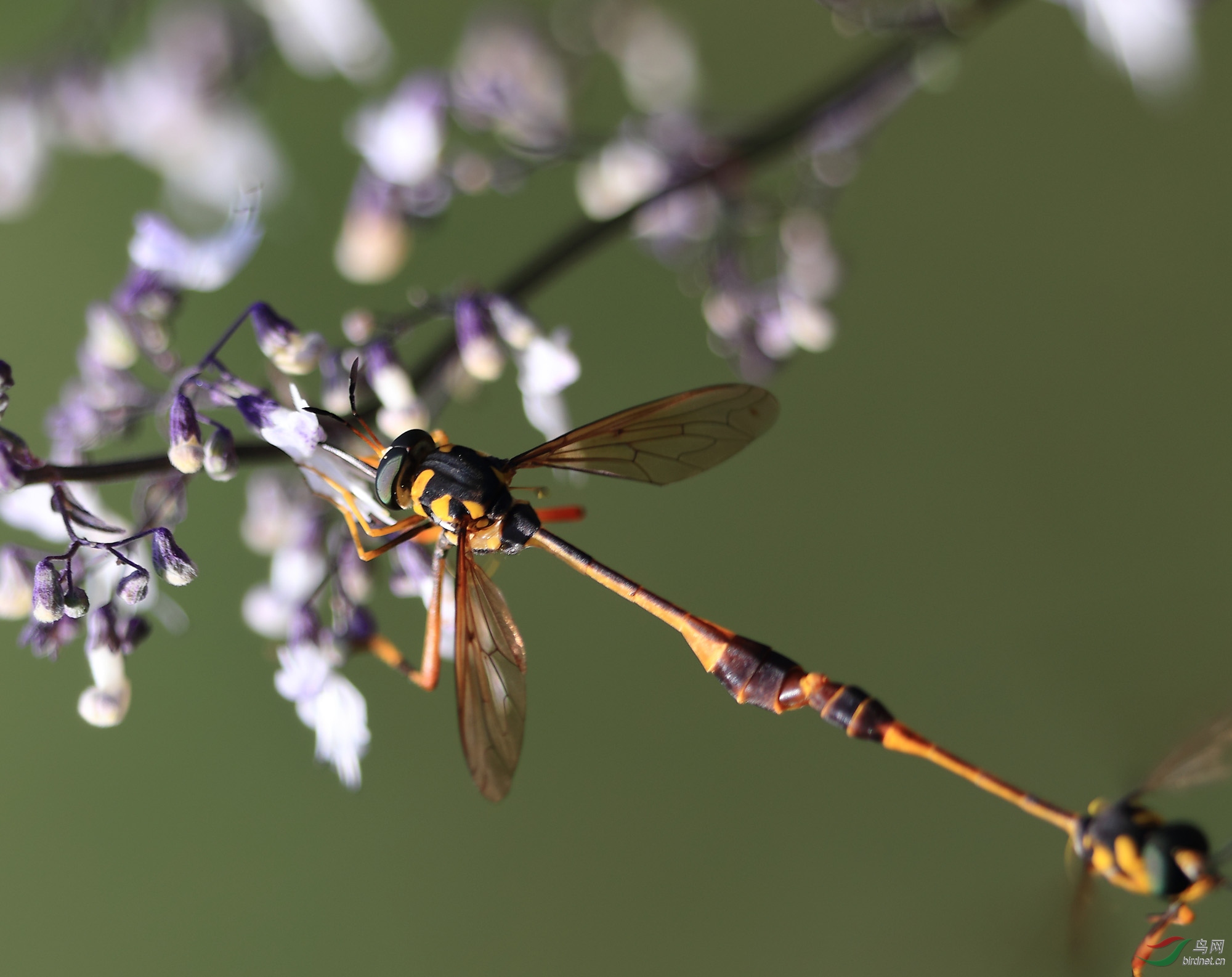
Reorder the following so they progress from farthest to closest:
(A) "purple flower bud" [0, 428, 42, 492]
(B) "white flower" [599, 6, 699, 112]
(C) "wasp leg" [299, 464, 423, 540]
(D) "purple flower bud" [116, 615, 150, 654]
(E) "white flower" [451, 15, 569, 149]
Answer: (B) "white flower" [599, 6, 699, 112]
(E) "white flower" [451, 15, 569, 149]
(C) "wasp leg" [299, 464, 423, 540]
(D) "purple flower bud" [116, 615, 150, 654]
(A) "purple flower bud" [0, 428, 42, 492]

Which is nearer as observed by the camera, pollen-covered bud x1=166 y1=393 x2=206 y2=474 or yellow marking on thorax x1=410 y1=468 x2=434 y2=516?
pollen-covered bud x1=166 y1=393 x2=206 y2=474

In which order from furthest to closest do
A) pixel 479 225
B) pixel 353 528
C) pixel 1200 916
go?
pixel 479 225 < pixel 1200 916 < pixel 353 528

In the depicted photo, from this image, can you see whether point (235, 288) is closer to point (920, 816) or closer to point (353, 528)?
point (353, 528)

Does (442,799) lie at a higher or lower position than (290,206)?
lower

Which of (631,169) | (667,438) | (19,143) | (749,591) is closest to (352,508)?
(667,438)

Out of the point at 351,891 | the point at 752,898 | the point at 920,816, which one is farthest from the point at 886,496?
the point at 351,891

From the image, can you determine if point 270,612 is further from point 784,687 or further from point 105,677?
point 784,687

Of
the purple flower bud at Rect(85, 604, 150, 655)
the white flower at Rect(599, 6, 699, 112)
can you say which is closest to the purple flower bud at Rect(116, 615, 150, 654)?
the purple flower bud at Rect(85, 604, 150, 655)

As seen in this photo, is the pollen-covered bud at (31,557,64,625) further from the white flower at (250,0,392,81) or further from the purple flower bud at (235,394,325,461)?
the white flower at (250,0,392,81)
